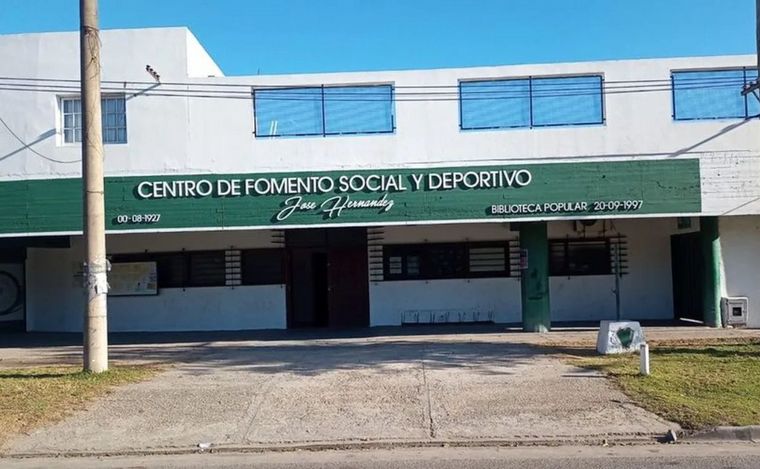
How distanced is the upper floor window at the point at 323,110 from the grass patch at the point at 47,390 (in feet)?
21.6

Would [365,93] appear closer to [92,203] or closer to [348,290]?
[348,290]

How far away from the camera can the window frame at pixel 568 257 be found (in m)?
19.0

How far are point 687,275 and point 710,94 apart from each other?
4611 mm

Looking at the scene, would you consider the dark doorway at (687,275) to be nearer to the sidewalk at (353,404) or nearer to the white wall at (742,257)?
the white wall at (742,257)

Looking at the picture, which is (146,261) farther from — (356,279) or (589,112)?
(589,112)

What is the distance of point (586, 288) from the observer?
18984 mm

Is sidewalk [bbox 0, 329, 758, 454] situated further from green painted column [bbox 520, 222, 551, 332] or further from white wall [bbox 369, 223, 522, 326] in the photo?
white wall [bbox 369, 223, 522, 326]

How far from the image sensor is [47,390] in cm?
1042

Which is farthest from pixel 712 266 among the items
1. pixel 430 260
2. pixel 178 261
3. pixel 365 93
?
pixel 178 261

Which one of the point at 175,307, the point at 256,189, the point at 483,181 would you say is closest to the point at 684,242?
the point at 483,181

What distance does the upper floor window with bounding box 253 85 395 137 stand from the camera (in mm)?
16484

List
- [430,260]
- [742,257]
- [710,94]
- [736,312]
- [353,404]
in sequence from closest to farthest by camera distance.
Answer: [353,404]
[710,94]
[736,312]
[742,257]
[430,260]

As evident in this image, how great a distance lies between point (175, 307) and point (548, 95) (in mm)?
11174

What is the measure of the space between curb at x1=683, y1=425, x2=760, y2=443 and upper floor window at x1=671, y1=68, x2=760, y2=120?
10185 millimetres
